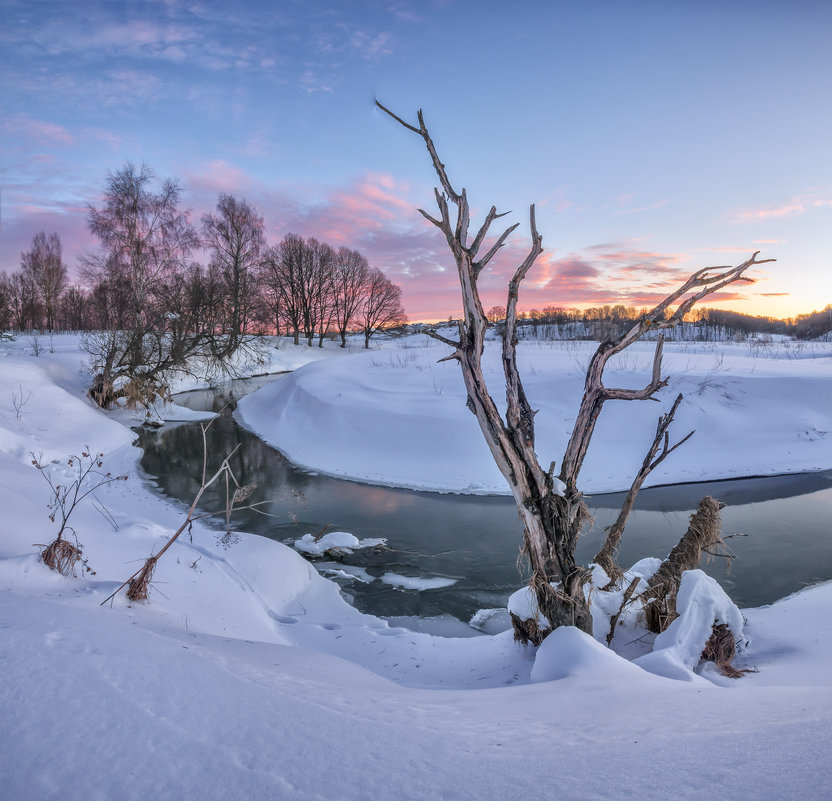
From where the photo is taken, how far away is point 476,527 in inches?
295

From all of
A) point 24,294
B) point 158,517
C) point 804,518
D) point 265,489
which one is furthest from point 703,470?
point 24,294

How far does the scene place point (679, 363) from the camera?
554 inches

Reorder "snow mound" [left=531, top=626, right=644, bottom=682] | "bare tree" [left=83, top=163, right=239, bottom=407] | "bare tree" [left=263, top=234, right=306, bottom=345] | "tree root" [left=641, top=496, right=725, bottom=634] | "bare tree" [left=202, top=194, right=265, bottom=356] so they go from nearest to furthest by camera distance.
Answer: "snow mound" [left=531, top=626, right=644, bottom=682], "tree root" [left=641, top=496, right=725, bottom=634], "bare tree" [left=83, top=163, right=239, bottom=407], "bare tree" [left=202, top=194, right=265, bottom=356], "bare tree" [left=263, top=234, right=306, bottom=345]

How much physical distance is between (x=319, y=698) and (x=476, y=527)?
5.64 m

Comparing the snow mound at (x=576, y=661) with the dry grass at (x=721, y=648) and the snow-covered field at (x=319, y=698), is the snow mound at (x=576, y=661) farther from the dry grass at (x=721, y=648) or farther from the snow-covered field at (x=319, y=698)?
the dry grass at (x=721, y=648)

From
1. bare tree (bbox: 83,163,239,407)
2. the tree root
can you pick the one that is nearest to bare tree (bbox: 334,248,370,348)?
bare tree (bbox: 83,163,239,407)

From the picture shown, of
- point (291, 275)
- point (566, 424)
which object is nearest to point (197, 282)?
point (566, 424)

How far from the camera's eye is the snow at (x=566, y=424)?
10.0 meters

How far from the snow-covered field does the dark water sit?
0.81 metres

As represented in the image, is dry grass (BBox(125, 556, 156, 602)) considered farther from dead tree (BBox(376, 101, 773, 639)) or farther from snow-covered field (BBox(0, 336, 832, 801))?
dead tree (BBox(376, 101, 773, 639))

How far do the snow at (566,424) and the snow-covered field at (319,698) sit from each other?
197 inches

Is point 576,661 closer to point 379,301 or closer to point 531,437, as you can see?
point 531,437

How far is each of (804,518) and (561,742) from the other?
791 cm

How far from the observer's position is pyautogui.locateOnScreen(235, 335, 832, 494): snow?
32.8 ft
